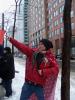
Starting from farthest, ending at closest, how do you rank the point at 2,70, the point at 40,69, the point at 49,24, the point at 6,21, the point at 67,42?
the point at 49,24 → the point at 6,21 → the point at 2,70 → the point at 67,42 → the point at 40,69

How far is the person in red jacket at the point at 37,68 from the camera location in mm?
5832

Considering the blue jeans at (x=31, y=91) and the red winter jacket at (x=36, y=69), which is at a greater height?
the red winter jacket at (x=36, y=69)

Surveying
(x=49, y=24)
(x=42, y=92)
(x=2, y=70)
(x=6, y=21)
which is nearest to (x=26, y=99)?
(x=42, y=92)

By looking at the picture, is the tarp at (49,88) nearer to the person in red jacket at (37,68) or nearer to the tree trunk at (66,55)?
the person in red jacket at (37,68)

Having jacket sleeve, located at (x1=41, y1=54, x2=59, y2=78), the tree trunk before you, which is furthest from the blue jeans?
the tree trunk

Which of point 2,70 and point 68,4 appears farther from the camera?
point 2,70

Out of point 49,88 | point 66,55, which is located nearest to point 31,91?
point 49,88

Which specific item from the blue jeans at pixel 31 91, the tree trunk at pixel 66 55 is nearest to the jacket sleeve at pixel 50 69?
the blue jeans at pixel 31 91

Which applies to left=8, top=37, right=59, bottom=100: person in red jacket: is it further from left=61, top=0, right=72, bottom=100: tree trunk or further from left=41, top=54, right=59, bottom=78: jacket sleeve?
left=61, top=0, right=72, bottom=100: tree trunk

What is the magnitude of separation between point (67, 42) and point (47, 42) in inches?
33.1

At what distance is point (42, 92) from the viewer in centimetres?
594

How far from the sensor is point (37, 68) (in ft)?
19.2

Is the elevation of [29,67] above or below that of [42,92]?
above

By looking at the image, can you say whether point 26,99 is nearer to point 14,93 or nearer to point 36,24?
point 14,93
